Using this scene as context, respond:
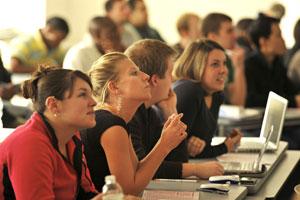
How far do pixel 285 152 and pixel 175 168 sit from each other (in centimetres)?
99

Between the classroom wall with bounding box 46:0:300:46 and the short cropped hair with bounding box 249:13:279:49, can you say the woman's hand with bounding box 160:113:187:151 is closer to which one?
the short cropped hair with bounding box 249:13:279:49

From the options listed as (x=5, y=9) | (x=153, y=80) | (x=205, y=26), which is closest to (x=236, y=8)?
(x=5, y=9)

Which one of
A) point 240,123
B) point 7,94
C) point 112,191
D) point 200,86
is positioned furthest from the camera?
point 7,94

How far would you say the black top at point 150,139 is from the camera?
131 inches

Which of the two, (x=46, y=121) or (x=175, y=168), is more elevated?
(x=46, y=121)

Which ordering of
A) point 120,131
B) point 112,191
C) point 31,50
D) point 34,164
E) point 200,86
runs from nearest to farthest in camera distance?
point 112,191 < point 34,164 < point 120,131 < point 200,86 < point 31,50

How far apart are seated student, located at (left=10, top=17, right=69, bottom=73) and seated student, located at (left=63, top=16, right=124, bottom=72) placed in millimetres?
1649

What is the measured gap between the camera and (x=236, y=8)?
9.81 meters

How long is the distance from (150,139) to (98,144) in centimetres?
61

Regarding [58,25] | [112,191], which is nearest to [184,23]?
[58,25]

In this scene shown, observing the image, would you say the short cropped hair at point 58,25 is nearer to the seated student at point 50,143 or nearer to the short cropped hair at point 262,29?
the short cropped hair at point 262,29

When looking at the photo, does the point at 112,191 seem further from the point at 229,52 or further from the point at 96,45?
the point at 229,52

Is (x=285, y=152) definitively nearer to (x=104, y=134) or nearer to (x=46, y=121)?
(x=104, y=134)

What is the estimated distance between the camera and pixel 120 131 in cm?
290
